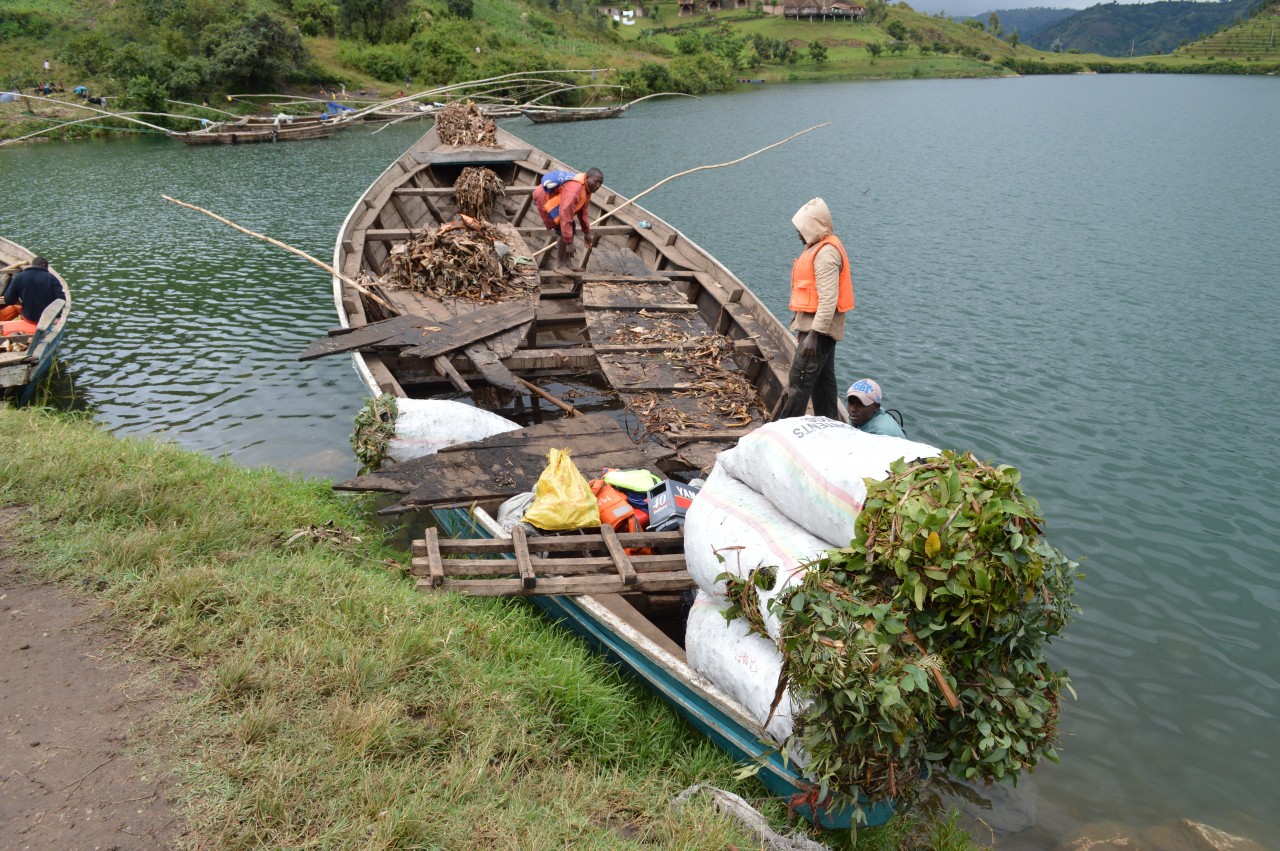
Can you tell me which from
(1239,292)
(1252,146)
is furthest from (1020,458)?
(1252,146)

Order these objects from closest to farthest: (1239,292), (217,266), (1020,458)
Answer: (1020,458)
(1239,292)
(217,266)

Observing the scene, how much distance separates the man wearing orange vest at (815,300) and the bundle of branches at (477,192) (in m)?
9.05

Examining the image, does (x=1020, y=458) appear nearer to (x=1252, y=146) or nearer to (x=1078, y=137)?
(x=1252, y=146)

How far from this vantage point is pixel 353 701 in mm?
4473

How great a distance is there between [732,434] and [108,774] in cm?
507

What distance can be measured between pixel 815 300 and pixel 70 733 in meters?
5.93

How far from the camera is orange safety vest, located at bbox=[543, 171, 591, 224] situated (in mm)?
11289

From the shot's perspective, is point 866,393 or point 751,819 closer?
point 751,819

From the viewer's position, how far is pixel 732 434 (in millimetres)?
7328

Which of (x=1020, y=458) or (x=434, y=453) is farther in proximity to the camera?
(x=1020, y=458)

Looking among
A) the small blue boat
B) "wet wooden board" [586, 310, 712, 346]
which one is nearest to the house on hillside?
"wet wooden board" [586, 310, 712, 346]

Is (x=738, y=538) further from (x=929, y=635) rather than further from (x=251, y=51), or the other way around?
(x=251, y=51)

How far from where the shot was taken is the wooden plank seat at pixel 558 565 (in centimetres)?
530

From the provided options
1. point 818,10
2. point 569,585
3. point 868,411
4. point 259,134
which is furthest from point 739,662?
point 818,10
